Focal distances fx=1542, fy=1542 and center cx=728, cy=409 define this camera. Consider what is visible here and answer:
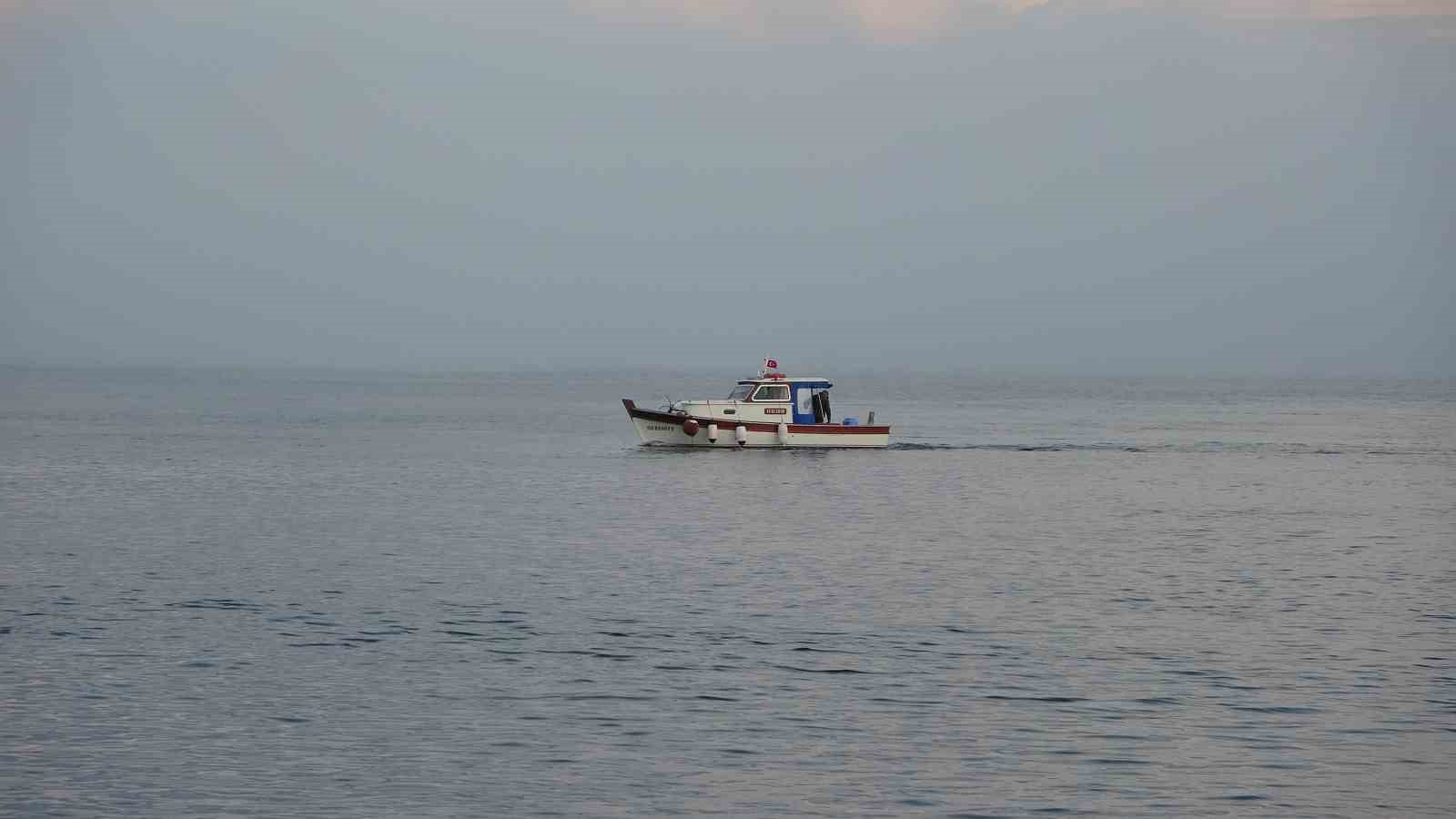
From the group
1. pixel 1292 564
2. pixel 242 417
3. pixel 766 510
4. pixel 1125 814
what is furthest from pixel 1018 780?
pixel 242 417

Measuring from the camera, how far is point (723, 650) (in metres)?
22.0

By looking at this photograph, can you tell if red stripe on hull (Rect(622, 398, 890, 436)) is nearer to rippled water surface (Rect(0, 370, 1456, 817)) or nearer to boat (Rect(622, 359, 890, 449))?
boat (Rect(622, 359, 890, 449))

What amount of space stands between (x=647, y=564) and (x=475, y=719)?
14.2 meters

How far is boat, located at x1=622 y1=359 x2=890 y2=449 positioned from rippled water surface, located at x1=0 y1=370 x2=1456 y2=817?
1070cm

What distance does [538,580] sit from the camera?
96.0 feet

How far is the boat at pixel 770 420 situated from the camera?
63.0 metres

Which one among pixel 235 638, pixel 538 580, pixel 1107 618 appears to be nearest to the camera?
pixel 235 638

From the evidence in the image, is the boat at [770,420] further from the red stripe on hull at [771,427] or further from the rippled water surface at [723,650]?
the rippled water surface at [723,650]

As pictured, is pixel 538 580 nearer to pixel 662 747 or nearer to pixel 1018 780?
pixel 662 747

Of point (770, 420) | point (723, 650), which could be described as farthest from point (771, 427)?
point (723, 650)

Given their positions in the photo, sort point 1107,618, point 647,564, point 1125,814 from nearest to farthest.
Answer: point 1125,814 < point 1107,618 < point 647,564

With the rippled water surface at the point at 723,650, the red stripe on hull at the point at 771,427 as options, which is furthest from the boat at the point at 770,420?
the rippled water surface at the point at 723,650

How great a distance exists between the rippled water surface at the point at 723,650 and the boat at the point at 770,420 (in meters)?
10.7

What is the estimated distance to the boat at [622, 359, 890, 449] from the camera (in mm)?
63031
